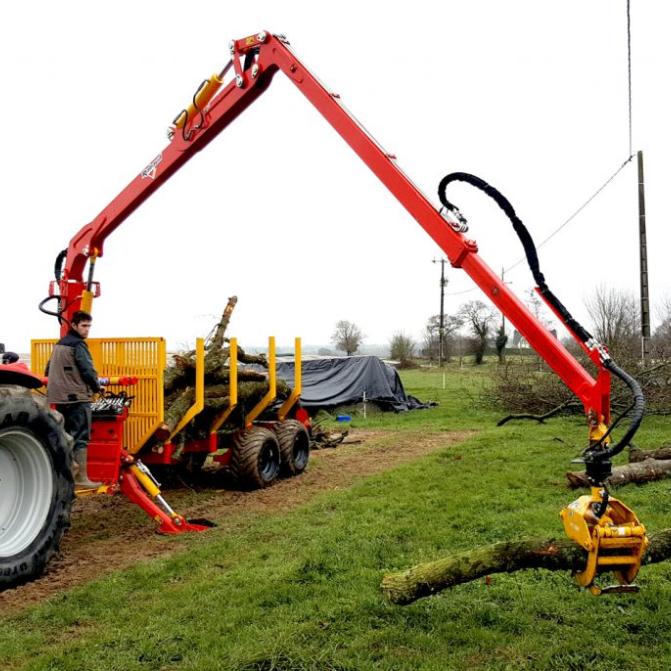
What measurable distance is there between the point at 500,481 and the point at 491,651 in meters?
4.81

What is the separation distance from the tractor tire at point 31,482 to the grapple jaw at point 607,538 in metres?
3.67

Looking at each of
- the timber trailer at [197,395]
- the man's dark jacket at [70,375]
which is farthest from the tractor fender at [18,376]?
the man's dark jacket at [70,375]

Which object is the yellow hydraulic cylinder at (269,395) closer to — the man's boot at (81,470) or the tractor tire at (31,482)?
the man's boot at (81,470)

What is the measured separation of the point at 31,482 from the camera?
205 inches

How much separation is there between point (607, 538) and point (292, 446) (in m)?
6.75

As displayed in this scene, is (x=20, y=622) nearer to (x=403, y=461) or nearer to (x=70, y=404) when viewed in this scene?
(x=70, y=404)

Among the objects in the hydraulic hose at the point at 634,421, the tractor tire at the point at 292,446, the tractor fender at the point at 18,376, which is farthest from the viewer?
the tractor tire at the point at 292,446

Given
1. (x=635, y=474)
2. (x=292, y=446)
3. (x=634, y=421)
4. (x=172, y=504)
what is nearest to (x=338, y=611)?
(x=634, y=421)

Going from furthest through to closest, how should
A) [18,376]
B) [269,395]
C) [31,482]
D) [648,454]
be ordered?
[269,395] → [648,454] → [18,376] → [31,482]

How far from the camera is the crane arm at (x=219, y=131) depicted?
489 cm

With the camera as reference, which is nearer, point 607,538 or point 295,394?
point 607,538

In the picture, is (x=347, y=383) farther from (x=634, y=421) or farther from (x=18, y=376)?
(x=634, y=421)

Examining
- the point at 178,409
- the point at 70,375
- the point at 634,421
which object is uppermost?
the point at 70,375

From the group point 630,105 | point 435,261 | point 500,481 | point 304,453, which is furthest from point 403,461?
point 435,261
